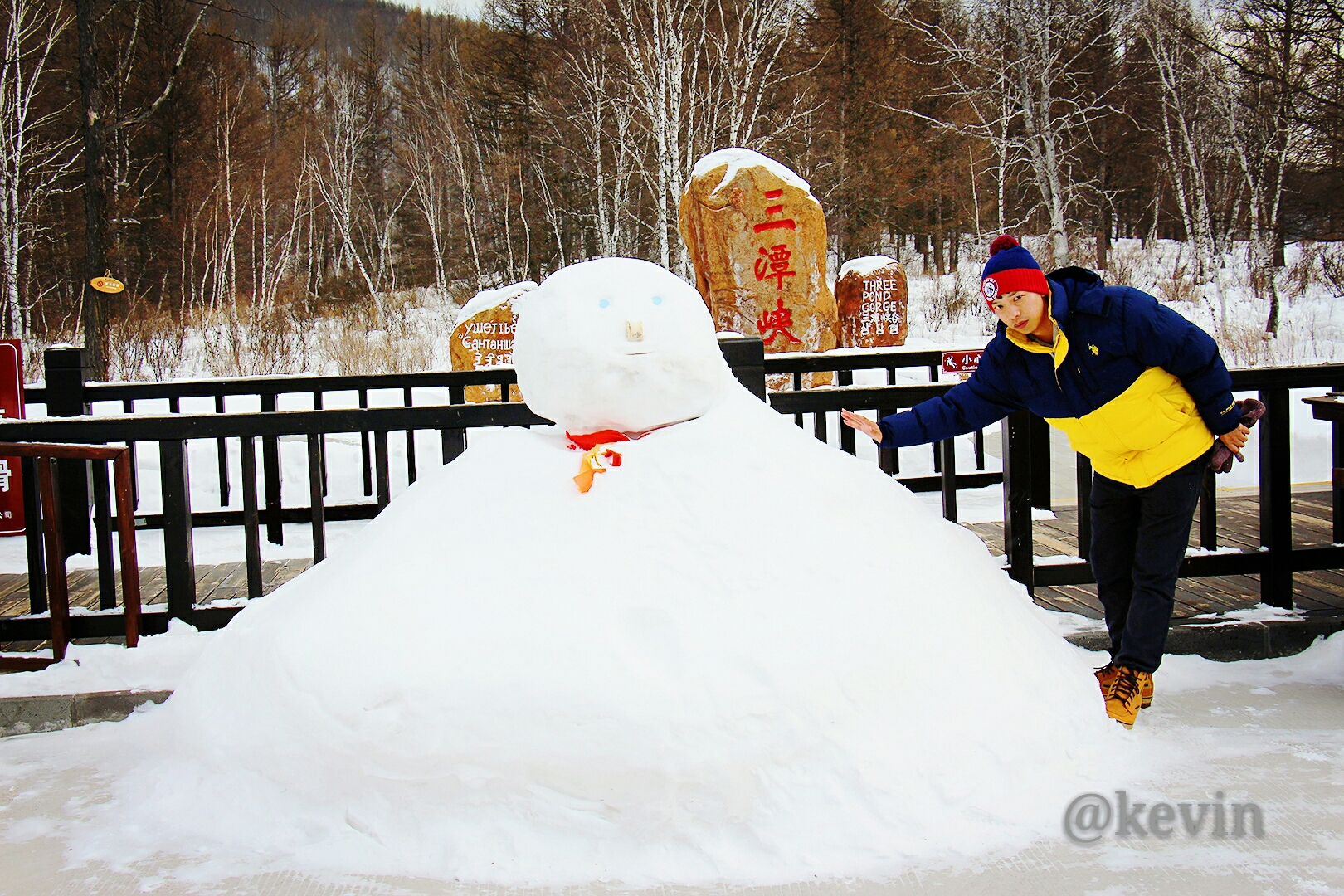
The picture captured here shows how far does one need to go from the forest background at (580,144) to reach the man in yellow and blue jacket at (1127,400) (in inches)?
479

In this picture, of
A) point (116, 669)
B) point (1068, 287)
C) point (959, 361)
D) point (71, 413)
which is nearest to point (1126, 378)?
point (1068, 287)

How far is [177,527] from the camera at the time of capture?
359 centimetres

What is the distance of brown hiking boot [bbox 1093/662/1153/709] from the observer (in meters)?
2.80

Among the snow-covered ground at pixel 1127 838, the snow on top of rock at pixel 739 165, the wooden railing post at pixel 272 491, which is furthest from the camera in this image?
the snow on top of rock at pixel 739 165

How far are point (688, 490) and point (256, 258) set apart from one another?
79.3 ft

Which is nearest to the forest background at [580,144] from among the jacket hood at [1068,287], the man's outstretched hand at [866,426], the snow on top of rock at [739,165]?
the snow on top of rock at [739,165]

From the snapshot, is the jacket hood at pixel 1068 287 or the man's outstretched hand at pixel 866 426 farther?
the man's outstretched hand at pixel 866 426

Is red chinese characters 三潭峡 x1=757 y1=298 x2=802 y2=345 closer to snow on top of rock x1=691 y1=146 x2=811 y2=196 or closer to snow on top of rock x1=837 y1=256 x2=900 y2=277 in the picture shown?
snow on top of rock x1=691 y1=146 x2=811 y2=196

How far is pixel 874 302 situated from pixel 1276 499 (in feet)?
34.9

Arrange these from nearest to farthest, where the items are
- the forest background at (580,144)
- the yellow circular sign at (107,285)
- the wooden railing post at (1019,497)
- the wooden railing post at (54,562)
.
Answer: the wooden railing post at (54,562) < the wooden railing post at (1019,497) < the yellow circular sign at (107,285) < the forest background at (580,144)

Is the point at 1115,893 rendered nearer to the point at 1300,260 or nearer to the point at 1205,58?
the point at 1205,58

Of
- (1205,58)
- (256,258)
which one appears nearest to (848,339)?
(1205,58)

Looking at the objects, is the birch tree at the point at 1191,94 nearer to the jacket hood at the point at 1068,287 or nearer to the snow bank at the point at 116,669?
the jacket hood at the point at 1068,287

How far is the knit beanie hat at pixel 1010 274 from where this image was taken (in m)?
2.70
